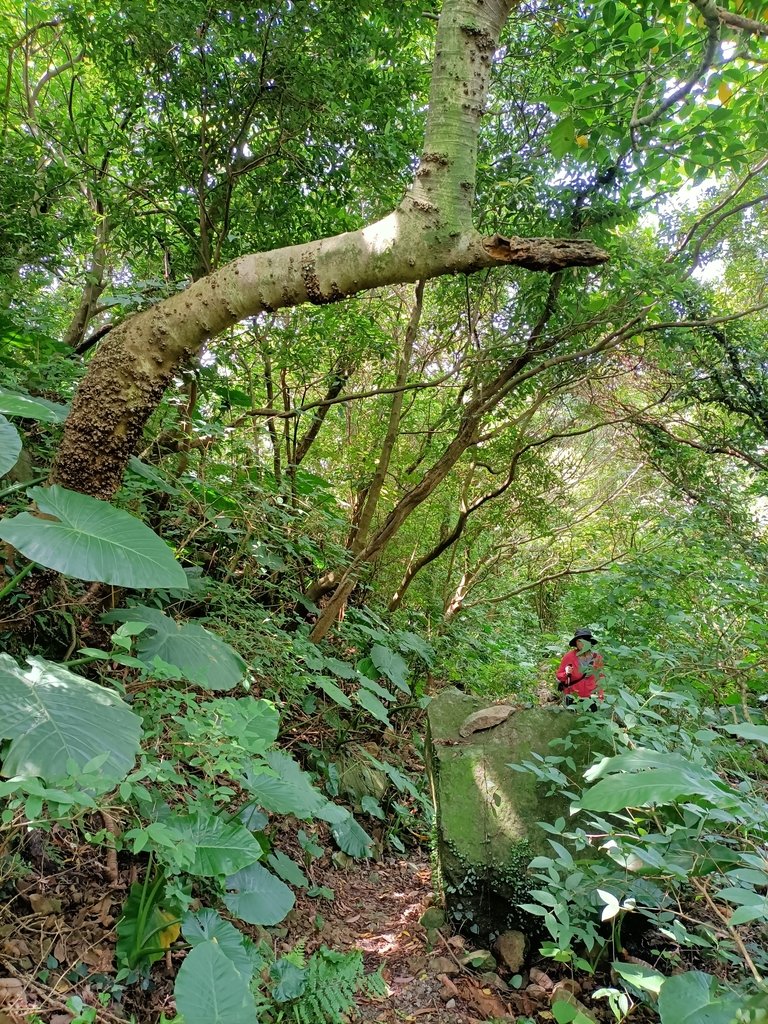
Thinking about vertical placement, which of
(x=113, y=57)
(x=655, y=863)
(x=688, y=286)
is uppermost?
(x=688, y=286)

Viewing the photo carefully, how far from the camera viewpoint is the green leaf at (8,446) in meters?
1.61

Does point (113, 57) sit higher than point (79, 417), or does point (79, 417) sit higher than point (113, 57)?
point (113, 57)

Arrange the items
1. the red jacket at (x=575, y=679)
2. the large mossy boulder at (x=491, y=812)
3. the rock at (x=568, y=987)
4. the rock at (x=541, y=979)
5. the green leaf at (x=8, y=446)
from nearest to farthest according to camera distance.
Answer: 1. the green leaf at (x=8, y=446)
2. the rock at (x=568, y=987)
3. the rock at (x=541, y=979)
4. the large mossy boulder at (x=491, y=812)
5. the red jacket at (x=575, y=679)

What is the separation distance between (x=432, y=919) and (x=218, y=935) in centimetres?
118

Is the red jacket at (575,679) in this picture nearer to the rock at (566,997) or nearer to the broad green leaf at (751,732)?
the rock at (566,997)

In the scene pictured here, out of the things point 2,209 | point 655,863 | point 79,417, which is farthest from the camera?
point 2,209

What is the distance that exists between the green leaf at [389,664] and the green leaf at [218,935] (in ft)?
6.32

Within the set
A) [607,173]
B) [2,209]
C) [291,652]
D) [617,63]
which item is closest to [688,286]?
[607,173]

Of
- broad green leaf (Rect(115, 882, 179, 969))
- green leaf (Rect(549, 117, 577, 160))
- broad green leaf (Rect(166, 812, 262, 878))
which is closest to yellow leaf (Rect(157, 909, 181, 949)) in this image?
broad green leaf (Rect(115, 882, 179, 969))

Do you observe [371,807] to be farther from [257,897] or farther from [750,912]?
[750,912]

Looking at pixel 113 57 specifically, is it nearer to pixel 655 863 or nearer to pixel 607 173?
pixel 607 173

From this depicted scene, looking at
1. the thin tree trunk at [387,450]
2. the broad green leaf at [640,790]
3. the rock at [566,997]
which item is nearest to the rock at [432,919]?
the rock at [566,997]

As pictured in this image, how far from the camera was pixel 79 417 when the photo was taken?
6.23ft

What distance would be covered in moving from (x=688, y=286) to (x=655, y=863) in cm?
368
